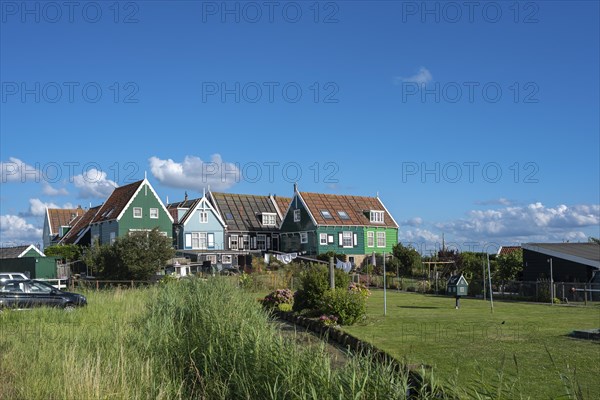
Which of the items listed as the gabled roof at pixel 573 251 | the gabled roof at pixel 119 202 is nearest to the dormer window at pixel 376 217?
the gabled roof at pixel 119 202

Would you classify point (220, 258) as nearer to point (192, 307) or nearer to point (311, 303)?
point (311, 303)

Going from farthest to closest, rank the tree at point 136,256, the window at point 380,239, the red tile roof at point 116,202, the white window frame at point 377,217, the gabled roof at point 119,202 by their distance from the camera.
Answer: the white window frame at point 377,217
the window at point 380,239
the red tile roof at point 116,202
the gabled roof at point 119,202
the tree at point 136,256

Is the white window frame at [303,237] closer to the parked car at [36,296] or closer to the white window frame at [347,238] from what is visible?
the white window frame at [347,238]

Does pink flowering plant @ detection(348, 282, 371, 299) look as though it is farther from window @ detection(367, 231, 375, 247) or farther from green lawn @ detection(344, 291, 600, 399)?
window @ detection(367, 231, 375, 247)

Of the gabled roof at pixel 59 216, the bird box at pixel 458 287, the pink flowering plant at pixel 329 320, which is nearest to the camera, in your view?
the pink flowering plant at pixel 329 320

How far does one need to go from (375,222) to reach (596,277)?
3670 cm

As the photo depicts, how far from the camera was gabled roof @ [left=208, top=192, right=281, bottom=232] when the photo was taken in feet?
221

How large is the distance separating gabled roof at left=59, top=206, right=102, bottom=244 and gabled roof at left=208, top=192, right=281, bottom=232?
42.8 ft

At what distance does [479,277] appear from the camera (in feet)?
121

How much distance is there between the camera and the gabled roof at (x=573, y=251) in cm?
3298

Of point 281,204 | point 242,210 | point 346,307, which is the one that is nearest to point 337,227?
point 242,210

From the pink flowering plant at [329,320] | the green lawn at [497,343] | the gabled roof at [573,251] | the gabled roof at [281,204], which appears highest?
the gabled roof at [281,204]

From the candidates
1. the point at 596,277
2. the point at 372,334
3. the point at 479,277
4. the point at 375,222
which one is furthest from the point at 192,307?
the point at 375,222

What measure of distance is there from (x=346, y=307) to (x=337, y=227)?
44519mm
